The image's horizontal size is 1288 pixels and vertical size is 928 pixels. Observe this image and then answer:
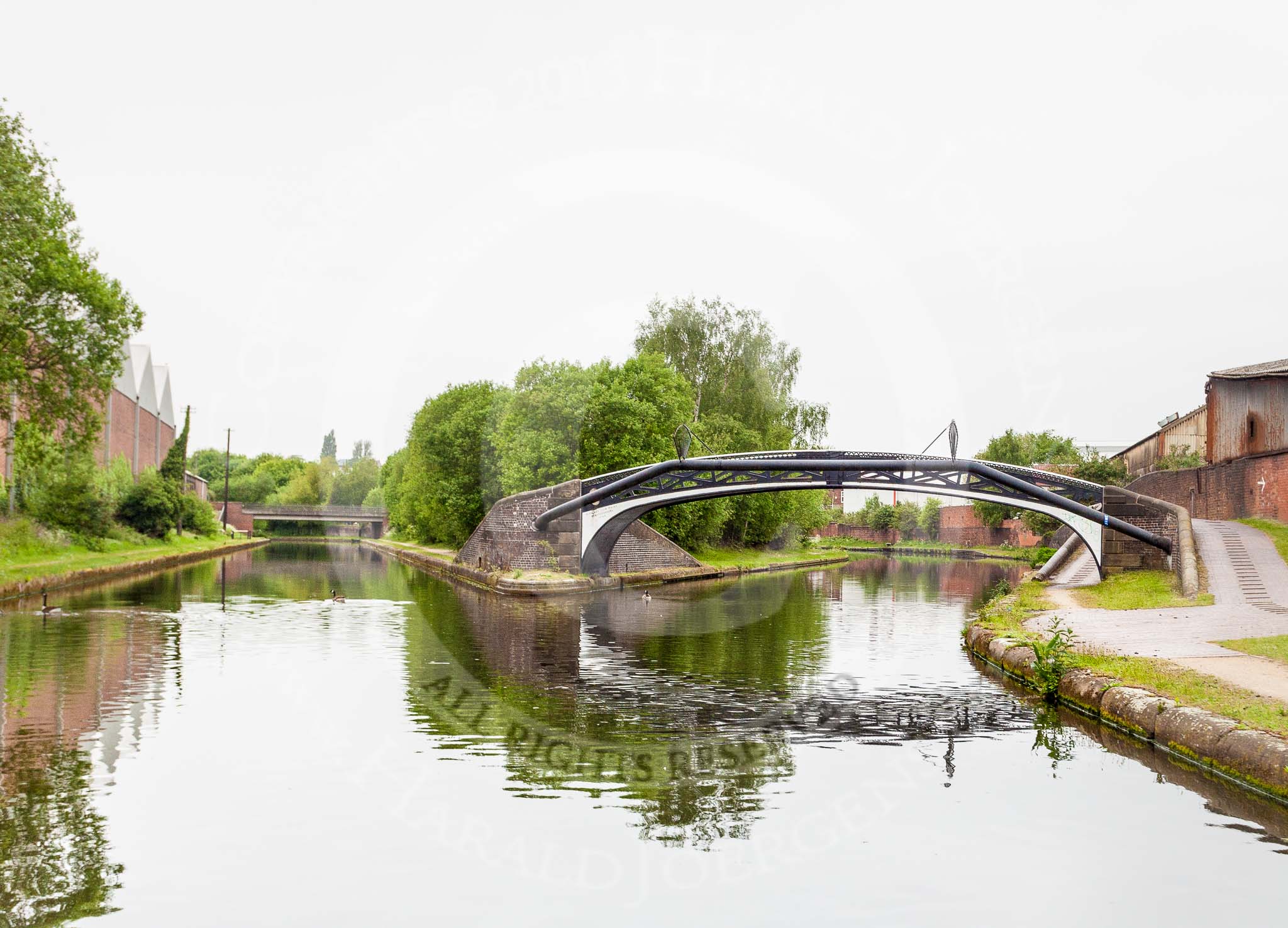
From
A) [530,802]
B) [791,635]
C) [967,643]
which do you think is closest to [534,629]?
[791,635]

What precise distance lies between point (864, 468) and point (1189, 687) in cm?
2273

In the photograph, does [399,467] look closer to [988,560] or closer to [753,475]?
[988,560]

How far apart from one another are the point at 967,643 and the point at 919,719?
943 centimetres

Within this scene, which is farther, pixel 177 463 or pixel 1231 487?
pixel 177 463

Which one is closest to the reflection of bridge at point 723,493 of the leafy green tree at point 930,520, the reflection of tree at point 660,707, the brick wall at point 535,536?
the brick wall at point 535,536

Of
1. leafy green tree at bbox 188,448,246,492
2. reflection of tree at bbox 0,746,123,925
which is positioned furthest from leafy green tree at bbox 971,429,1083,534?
leafy green tree at bbox 188,448,246,492

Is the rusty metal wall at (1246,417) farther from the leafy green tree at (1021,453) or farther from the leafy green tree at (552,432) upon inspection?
the leafy green tree at (1021,453)

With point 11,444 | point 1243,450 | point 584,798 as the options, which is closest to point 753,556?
point 1243,450

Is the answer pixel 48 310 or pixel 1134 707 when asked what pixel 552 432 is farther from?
pixel 1134 707

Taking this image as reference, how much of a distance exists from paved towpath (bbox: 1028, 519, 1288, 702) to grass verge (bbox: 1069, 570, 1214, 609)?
0.45 m

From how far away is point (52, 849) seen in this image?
9.02 metres

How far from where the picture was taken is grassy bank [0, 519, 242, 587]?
34875 millimetres

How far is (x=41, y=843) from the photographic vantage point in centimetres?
911

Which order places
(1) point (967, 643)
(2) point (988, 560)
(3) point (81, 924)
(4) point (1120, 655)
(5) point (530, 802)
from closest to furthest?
(3) point (81, 924)
(5) point (530, 802)
(4) point (1120, 655)
(1) point (967, 643)
(2) point (988, 560)
